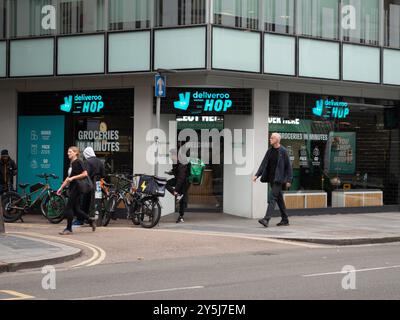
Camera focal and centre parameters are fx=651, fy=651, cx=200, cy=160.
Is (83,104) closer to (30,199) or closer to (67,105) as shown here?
(67,105)

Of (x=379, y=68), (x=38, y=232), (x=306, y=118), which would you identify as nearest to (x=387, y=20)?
(x=379, y=68)

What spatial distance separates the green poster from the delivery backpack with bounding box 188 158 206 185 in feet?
13.2

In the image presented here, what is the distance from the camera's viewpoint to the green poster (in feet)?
65.8

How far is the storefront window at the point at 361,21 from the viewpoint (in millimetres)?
19203

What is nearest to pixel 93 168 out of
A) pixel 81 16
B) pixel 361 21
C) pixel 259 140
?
pixel 259 140

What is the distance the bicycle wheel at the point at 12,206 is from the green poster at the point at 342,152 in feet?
30.1

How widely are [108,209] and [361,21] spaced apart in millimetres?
9654

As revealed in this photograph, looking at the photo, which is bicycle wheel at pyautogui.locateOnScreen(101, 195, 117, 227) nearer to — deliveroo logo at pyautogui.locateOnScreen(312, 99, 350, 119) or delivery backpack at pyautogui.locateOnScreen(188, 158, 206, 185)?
delivery backpack at pyautogui.locateOnScreen(188, 158, 206, 185)

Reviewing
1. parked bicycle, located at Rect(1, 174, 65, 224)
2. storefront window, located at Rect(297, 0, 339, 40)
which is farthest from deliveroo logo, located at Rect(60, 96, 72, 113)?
storefront window, located at Rect(297, 0, 339, 40)

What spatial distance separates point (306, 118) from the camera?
19438mm

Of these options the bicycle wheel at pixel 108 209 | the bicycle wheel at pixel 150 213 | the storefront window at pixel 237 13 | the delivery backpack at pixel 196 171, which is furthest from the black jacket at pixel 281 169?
the storefront window at pixel 237 13

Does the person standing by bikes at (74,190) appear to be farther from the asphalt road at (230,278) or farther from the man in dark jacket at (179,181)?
the asphalt road at (230,278)
